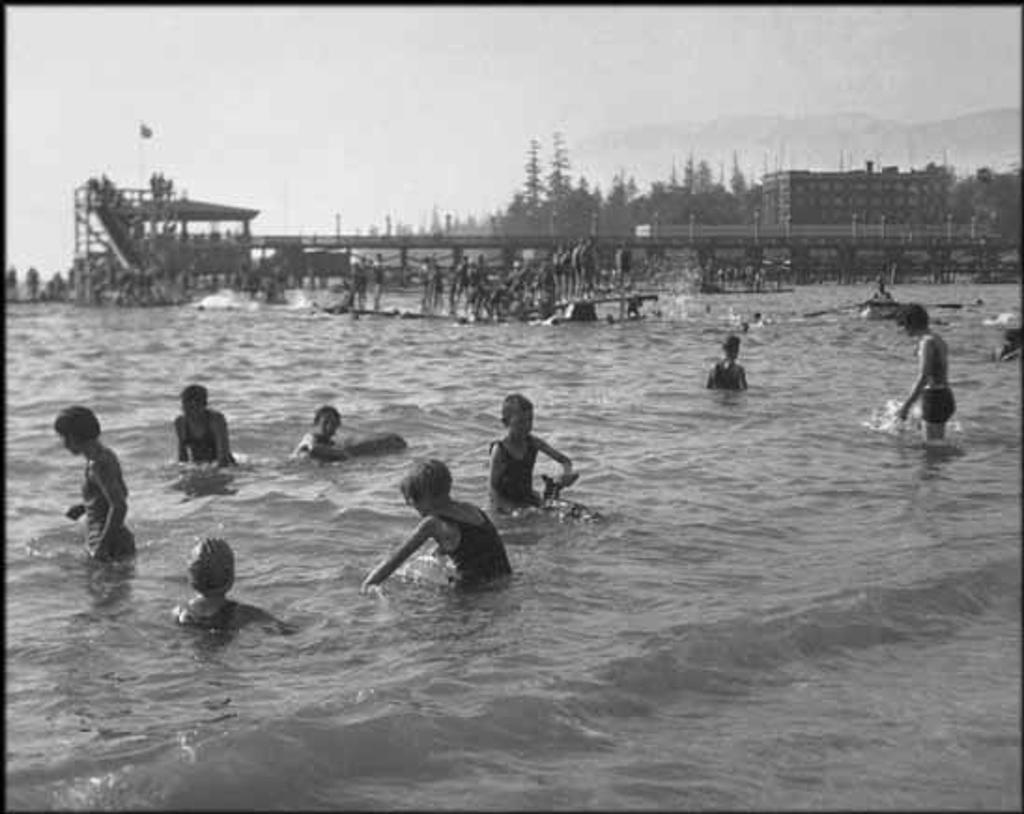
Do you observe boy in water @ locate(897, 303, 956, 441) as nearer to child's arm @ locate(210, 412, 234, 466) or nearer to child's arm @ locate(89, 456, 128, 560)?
child's arm @ locate(210, 412, 234, 466)

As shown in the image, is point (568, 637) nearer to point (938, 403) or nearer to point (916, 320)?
point (916, 320)

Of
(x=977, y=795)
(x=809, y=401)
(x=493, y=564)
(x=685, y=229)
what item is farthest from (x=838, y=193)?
(x=685, y=229)

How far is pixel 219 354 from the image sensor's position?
1249 inches

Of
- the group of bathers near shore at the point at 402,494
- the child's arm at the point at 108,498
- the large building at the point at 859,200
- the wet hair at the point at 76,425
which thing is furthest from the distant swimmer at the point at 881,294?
the wet hair at the point at 76,425

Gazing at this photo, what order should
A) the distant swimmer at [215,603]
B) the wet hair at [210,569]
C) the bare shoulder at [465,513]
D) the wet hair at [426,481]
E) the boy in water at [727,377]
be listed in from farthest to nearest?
the boy in water at [727,377], the bare shoulder at [465,513], the wet hair at [426,481], the wet hair at [210,569], the distant swimmer at [215,603]

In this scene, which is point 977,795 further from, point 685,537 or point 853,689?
point 685,537

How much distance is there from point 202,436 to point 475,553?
602 centimetres

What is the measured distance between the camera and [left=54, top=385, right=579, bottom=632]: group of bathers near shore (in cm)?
743

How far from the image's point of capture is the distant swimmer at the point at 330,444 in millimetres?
14516

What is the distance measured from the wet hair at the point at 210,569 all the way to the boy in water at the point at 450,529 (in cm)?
84

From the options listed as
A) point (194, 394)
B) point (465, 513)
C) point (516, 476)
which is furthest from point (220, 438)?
point (465, 513)

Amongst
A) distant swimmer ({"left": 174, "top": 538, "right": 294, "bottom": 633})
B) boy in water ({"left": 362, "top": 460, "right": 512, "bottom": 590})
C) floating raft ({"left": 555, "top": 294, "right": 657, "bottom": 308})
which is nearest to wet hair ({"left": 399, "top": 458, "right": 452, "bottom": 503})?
boy in water ({"left": 362, "top": 460, "right": 512, "bottom": 590})

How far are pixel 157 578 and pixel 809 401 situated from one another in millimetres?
13670

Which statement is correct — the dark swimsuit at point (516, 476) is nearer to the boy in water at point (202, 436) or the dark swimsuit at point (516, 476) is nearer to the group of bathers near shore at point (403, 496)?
the group of bathers near shore at point (403, 496)
